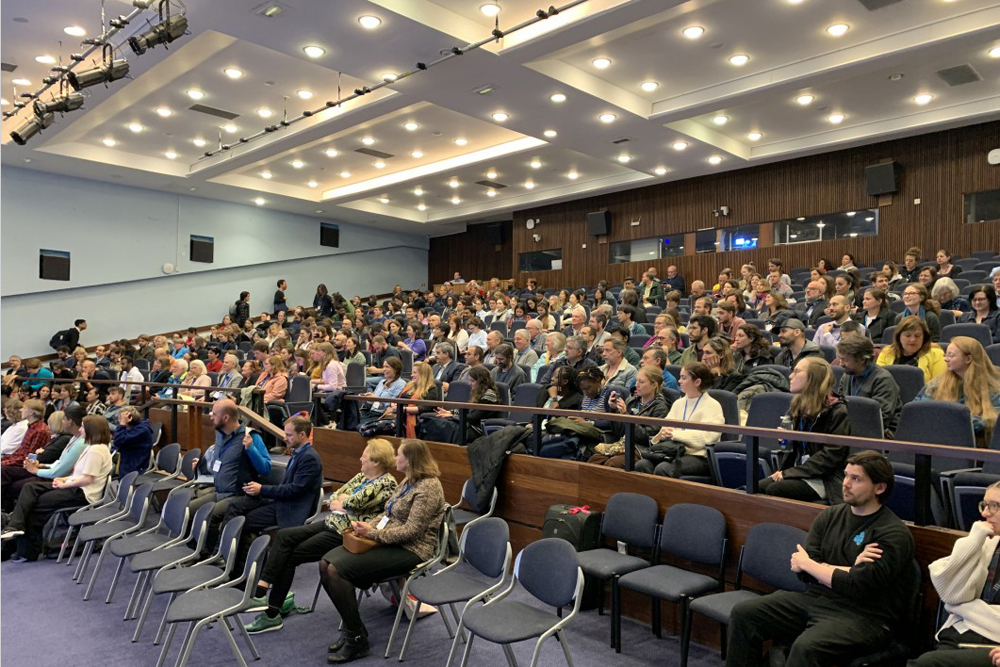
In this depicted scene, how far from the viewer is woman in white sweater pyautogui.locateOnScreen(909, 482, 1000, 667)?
2.32 meters

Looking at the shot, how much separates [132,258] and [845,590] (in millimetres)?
14542

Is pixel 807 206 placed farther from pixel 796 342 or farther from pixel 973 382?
pixel 973 382

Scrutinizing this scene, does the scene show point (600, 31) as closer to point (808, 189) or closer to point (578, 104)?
point (578, 104)

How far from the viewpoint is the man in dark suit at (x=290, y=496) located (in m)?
4.42

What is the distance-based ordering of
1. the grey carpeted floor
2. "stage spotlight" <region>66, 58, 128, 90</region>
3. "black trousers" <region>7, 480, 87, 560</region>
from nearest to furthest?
1. the grey carpeted floor
2. "black trousers" <region>7, 480, 87, 560</region>
3. "stage spotlight" <region>66, 58, 128, 90</region>

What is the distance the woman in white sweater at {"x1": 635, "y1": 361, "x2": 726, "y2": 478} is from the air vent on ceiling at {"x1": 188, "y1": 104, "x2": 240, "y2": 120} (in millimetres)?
8769

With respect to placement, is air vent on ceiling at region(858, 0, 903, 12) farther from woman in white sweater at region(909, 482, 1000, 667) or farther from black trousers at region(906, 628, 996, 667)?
black trousers at region(906, 628, 996, 667)

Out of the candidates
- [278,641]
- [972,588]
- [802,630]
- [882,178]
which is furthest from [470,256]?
[972,588]

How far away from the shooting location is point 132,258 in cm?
1433

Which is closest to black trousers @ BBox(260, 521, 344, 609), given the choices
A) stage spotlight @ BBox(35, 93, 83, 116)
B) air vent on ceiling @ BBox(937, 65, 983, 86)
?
stage spotlight @ BBox(35, 93, 83, 116)

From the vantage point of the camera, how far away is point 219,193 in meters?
14.8

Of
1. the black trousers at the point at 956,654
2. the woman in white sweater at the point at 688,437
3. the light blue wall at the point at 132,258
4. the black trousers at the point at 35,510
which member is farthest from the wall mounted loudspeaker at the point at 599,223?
the black trousers at the point at 956,654

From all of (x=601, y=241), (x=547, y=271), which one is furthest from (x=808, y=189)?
(x=547, y=271)

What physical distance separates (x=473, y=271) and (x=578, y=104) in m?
10.4
